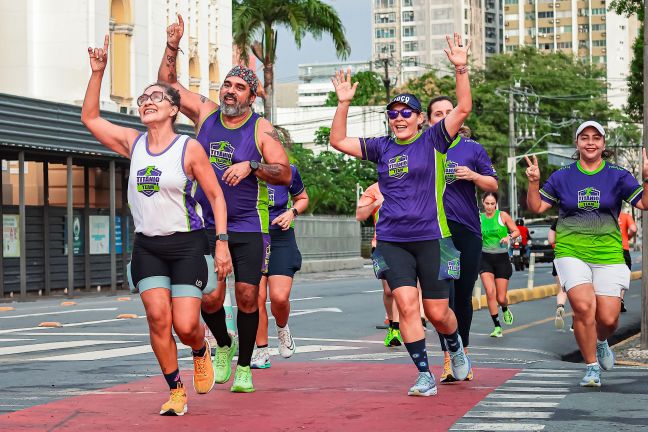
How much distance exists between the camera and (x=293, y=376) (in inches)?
430

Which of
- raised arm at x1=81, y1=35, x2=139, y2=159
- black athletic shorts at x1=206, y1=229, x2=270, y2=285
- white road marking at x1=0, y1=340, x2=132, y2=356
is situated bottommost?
white road marking at x1=0, y1=340, x2=132, y2=356

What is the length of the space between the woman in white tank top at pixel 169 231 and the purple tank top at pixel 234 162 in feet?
2.80

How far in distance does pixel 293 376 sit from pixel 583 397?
99.9 inches

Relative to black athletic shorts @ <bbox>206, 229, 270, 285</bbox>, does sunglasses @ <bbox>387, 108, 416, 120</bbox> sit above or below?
above

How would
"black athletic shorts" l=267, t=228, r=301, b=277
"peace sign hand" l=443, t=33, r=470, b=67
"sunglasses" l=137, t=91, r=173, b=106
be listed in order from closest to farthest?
1. "sunglasses" l=137, t=91, r=173, b=106
2. "peace sign hand" l=443, t=33, r=470, b=67
3. "black athletic shorts" l=267, t=228, r=301, b=277

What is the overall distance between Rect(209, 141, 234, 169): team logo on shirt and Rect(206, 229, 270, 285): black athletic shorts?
1.50ft

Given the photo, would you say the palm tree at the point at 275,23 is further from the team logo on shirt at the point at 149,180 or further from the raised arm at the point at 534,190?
the team logo on shirt at the point at 149,180

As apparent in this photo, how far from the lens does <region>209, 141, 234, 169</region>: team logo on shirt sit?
9703 millimetres

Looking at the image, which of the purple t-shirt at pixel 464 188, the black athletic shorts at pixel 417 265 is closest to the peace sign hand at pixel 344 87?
the black athletic shorts at pixel 417 265

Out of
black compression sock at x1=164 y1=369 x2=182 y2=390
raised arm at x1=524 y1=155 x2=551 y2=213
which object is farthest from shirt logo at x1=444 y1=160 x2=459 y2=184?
black compression sock at x1=164 y1=369 x2=182 y2=390

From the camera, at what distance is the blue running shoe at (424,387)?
939 centimetres

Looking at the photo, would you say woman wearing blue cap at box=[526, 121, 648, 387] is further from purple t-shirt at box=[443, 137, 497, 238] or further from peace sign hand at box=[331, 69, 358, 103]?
peace sign hand at box=[331, 69, 358, 103]

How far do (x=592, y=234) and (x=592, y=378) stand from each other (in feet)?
3.40

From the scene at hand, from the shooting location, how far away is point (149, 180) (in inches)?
338
